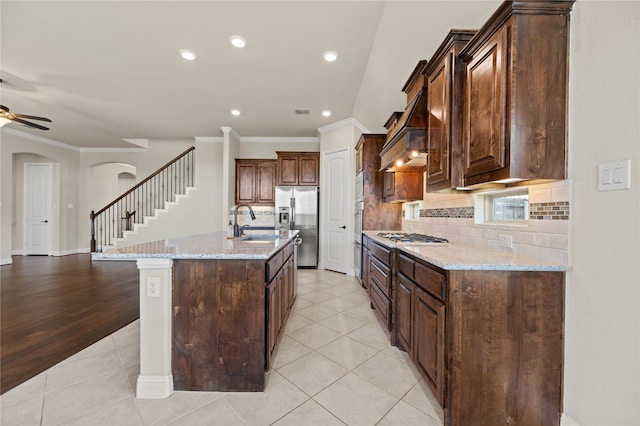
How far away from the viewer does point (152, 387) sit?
169 cm

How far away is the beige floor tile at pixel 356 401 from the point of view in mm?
1550

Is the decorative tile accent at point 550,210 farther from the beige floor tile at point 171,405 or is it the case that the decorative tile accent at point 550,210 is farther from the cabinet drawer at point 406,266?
the beige floor tile at point 171,405

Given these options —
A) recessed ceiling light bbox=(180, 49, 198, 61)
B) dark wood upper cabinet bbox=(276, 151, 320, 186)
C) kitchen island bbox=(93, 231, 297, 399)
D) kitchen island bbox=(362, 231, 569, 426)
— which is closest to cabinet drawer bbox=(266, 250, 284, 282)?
kitchen island bbox=(93, 231, 297, 399)

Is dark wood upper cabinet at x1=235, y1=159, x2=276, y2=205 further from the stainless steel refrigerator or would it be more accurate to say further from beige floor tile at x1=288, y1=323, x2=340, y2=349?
beige floor tile at x1=288, y1=323, x2=340, y2=349

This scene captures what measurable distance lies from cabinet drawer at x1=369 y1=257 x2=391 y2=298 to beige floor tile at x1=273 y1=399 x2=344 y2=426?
1.14m

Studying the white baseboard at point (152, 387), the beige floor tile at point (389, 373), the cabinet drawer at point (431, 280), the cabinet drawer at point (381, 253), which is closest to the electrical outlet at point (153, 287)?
the white baseboard at point (152, 387)

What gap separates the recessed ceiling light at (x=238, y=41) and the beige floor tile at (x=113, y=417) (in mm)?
3233

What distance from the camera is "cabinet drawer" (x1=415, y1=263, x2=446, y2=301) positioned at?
1486mm

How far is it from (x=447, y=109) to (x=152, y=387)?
267 centimetres

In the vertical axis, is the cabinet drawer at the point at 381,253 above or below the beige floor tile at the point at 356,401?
above

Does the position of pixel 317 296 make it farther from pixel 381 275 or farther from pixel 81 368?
pixel 81 368

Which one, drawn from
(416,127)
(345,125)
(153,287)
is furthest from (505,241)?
(345,125)

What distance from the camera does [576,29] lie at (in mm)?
1389

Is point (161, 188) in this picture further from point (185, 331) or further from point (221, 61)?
point (185, 331)
